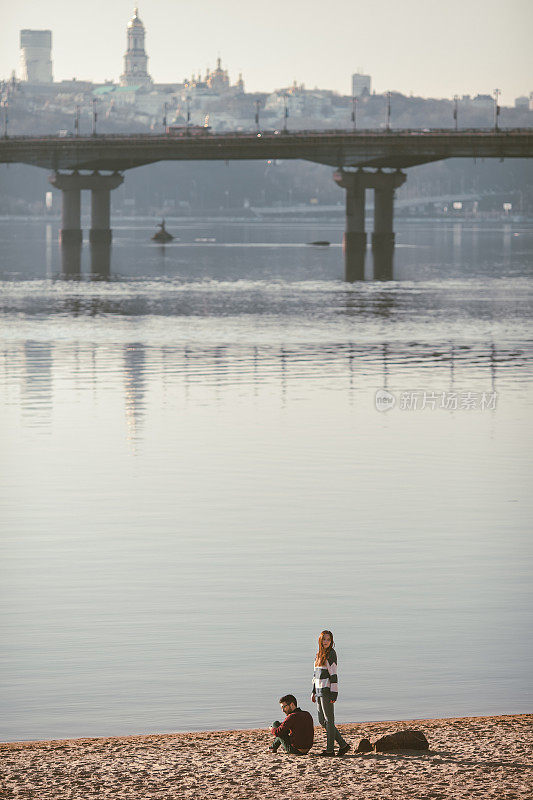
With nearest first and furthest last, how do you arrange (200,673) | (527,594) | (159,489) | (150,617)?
(200,673) < (150,617) < (527,594) < (159,489)

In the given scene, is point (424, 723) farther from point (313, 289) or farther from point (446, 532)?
point (313, 289)

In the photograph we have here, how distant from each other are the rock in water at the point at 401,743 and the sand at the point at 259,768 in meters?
0.11

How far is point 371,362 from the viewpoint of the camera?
54.6m

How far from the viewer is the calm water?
1680 centimetres

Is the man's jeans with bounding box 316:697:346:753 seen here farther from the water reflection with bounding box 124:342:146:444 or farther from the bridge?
the bridge

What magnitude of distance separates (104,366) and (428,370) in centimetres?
1136

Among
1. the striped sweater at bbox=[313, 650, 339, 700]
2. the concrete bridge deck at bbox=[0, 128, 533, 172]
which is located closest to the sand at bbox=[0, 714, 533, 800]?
the striped sweater at bbox=[313, 650, 339, 700]

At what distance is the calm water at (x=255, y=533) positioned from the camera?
1680cm

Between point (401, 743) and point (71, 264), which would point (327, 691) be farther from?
point (71, 264)

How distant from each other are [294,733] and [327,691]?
500 millimetres

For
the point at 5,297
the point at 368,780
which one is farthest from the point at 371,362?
the point at 5,297

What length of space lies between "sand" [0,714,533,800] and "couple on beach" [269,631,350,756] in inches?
4.9

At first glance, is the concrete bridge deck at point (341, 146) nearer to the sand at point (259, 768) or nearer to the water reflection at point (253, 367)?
the water reflection at point (253, 367)

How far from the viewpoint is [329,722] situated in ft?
46.2
